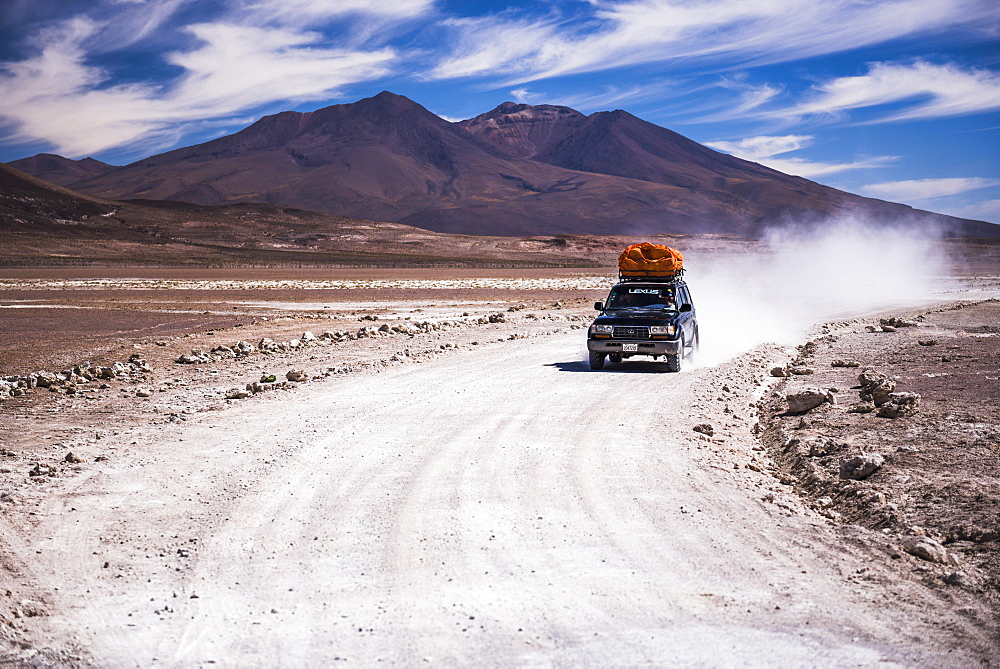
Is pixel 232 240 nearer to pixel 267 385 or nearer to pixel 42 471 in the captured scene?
pixel 267 385

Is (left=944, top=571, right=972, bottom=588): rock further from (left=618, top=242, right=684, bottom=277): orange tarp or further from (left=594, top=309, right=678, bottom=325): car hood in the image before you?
(left=618, top=242, right=684, bottom=277): orange tarp

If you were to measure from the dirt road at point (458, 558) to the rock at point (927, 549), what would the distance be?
0.44 meters

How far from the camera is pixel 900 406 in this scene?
1125 cm

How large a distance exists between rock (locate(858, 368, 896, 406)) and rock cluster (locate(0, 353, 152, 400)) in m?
12.9

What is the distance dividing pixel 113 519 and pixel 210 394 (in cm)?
725

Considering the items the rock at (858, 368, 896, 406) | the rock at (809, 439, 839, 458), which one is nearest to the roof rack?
the rock at (858, 368, 896, 406)

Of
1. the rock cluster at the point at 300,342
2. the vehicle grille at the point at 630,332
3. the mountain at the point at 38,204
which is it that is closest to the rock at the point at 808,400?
the vehicle grille at the point at 630,332

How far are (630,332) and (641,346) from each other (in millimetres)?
368

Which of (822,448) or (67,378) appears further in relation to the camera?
(67,378)

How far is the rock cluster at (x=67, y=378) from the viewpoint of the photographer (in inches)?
569

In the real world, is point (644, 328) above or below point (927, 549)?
above

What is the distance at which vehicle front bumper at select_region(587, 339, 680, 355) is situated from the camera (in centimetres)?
1692

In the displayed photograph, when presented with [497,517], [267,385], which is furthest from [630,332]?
[497,517]

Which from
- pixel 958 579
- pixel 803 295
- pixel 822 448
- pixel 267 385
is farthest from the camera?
pixel 803 295
